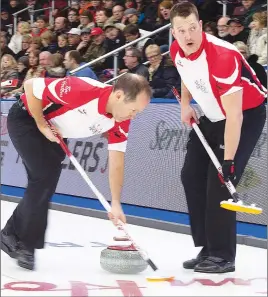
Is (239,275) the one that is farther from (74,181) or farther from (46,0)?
(46,0)

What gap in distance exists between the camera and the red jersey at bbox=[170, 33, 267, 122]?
3916 millimetres

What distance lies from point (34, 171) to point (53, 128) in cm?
26

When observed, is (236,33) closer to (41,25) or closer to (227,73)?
(227,73)

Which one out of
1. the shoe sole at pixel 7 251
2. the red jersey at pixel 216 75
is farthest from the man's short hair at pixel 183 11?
the shoe sole at pixel 7 251

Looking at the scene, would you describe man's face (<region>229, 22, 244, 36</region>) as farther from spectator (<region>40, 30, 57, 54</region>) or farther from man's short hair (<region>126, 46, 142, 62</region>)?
spectator (<region>40, 30, 57, 54</region>)

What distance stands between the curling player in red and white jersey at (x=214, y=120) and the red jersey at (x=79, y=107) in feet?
1.48

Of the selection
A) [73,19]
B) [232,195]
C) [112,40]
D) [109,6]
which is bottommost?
[73,19]

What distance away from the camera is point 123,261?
405 centimetres

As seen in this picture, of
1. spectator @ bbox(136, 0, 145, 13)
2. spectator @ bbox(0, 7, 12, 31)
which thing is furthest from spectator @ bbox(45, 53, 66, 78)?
spectator @ bbox(0, 7, 12, 31)

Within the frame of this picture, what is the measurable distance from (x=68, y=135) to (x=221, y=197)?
0.90 m

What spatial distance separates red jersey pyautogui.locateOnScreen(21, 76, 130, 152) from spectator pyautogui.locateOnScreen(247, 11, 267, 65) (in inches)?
134

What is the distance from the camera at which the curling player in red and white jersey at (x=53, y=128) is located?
12.7 ft

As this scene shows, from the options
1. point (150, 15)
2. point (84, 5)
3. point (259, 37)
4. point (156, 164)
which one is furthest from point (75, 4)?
point (156, 164)

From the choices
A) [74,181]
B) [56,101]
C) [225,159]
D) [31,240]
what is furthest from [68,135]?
[74,181]
